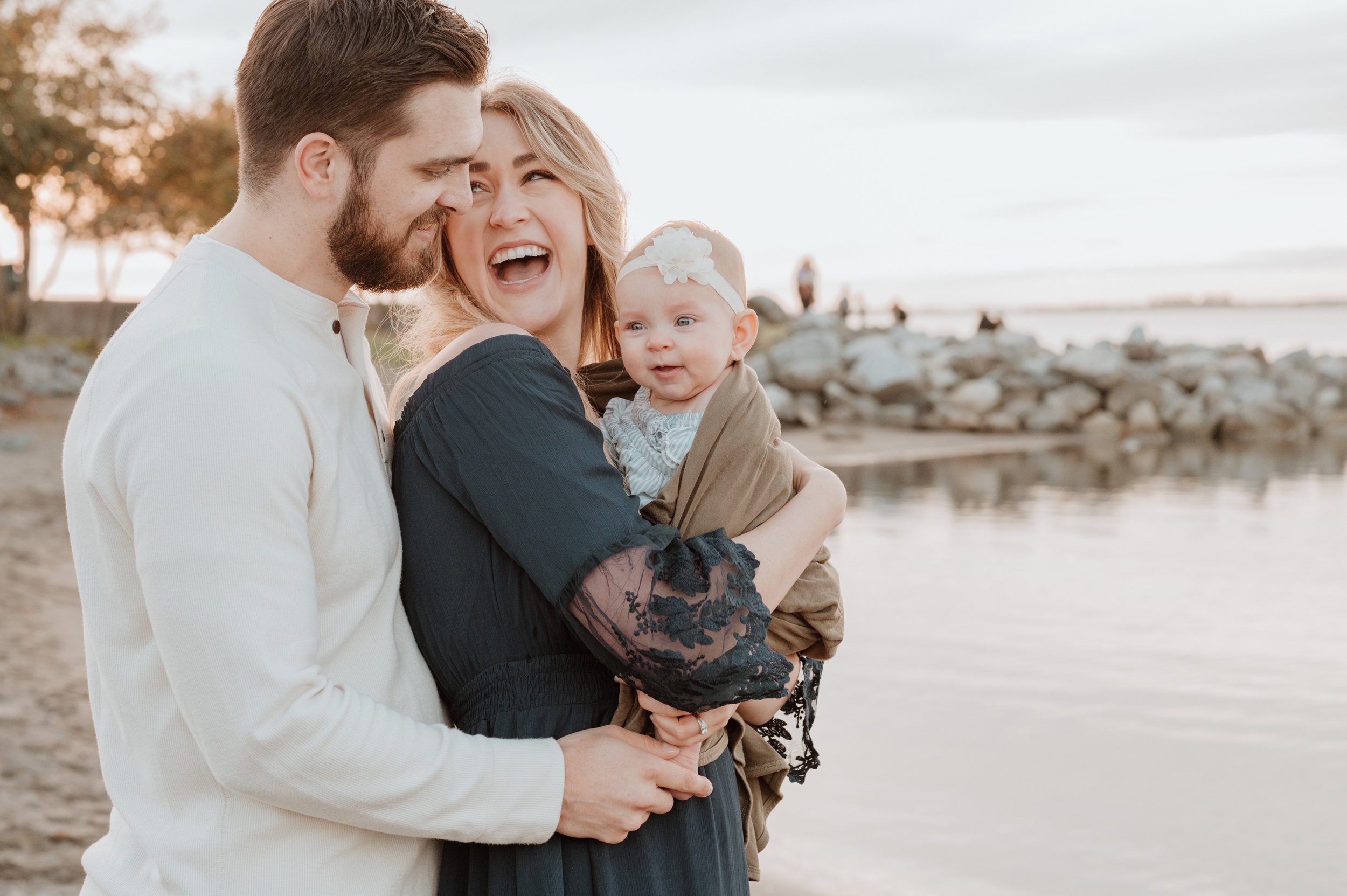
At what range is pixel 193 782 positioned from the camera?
138 centimetres

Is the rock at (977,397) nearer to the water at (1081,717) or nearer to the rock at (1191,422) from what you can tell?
the rock at (1191,422)

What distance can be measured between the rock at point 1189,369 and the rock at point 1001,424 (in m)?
3.50

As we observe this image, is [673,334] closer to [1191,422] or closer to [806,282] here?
[1191,422]

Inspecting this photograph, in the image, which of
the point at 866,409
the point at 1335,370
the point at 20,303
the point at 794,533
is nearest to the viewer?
the point at 794,533

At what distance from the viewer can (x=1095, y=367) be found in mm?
18688

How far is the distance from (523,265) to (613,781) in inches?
37.6

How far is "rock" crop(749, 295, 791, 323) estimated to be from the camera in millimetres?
23500

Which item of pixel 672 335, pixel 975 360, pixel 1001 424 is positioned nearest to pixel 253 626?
pixel 672 335

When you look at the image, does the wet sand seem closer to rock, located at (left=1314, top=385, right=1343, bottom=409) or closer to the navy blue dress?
the navy blue dress

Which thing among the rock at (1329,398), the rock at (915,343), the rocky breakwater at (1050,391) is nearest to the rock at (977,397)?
the rocky breakwater at (1050,391)

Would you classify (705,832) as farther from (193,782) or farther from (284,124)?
(284,124)

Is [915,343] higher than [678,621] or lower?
lower

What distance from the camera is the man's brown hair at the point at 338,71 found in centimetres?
137

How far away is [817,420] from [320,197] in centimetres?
1677
